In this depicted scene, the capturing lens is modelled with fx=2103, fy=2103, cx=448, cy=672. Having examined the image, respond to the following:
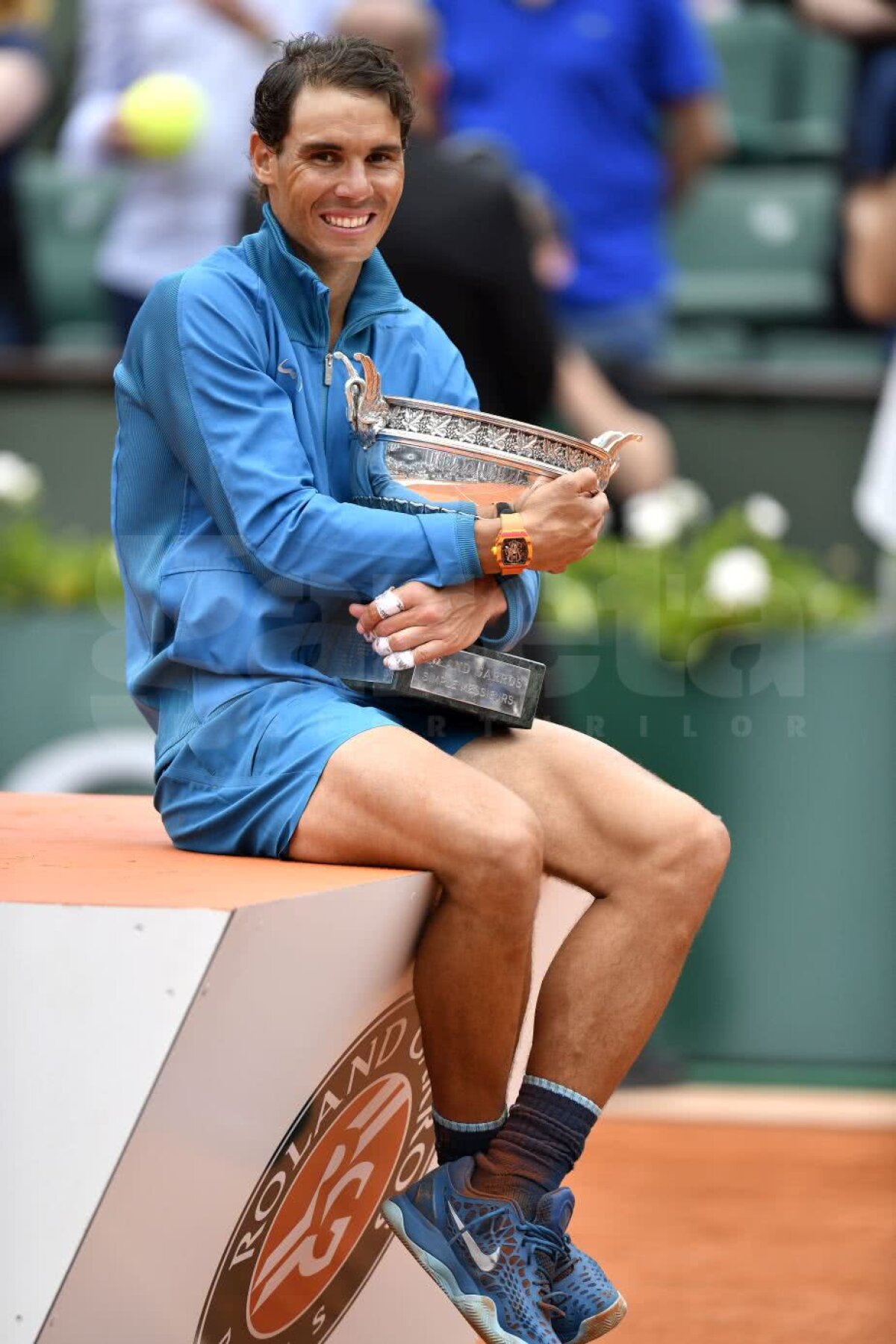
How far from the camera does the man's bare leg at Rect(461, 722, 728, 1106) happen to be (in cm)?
262

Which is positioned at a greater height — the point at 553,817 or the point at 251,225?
the point at 251,225

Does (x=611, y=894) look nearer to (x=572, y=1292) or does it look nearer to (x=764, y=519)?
(x=572, y=1292)

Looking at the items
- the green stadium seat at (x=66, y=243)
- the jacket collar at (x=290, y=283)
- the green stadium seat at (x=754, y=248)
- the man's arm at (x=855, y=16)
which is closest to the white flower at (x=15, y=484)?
the green stadium seat at (x=66, y=243)

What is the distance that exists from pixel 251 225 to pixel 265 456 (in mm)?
1903

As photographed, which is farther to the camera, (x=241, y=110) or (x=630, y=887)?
(x=241, y=110)

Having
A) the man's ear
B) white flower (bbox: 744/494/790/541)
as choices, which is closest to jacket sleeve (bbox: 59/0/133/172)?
white flower (bbox: 744/494/790/541)

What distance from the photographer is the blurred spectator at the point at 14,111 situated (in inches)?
241

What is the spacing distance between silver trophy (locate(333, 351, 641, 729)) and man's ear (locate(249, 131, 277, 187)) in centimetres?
25

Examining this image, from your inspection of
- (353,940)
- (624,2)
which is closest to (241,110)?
(624,2)

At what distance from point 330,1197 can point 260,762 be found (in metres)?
0.57

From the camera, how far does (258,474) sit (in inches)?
100.0

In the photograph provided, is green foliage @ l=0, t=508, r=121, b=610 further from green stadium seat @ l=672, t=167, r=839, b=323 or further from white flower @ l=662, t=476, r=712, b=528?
green stadium seat @ l=672, t=167, r=839, b=323

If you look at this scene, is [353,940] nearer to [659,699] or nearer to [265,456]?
[265,456]

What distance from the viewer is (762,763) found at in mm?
5121
